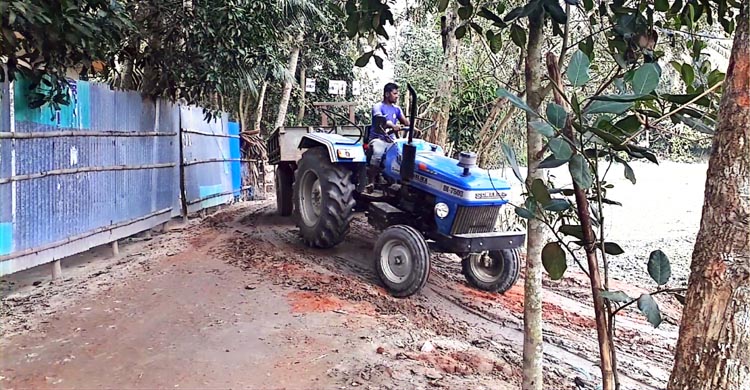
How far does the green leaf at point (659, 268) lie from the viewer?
1.53 metres

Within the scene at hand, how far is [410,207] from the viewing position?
5.79 metres

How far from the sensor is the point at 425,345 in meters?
4.03

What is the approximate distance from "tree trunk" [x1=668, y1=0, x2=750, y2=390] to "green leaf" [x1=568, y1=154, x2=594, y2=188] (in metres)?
0.26

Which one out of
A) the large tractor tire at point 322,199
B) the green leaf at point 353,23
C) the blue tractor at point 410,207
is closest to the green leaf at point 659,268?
the green leaf at point 353,23

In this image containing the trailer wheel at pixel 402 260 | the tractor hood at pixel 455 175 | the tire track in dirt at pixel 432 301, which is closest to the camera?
the tire track in dirt at pixel 432 301

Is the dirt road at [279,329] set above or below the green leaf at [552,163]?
below

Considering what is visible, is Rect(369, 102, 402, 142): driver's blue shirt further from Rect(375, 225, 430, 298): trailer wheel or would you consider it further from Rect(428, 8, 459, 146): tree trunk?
Rect(428, 8, 459, 146): tree trunk

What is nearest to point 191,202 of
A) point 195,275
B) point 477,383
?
point 195,275

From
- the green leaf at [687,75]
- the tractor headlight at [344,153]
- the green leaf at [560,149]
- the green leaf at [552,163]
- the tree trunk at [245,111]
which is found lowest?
the tractor headlight at [344,153]

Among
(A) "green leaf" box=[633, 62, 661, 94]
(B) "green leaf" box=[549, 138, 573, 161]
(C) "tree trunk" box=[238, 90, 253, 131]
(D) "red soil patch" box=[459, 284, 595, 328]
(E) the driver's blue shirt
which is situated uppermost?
(C) "tree trunk" box=[238, 90, 253, 131]

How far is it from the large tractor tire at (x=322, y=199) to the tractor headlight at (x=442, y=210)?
4.12 feet

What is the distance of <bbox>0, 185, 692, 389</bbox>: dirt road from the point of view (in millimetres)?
3467

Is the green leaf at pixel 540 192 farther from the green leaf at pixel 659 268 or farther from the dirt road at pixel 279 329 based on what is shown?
the dirt road at pixel 279 329

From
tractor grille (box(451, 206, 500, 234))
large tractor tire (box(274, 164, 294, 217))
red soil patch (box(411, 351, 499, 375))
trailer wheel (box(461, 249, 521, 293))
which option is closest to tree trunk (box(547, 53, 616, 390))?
red soil patch (box(411, 351, 499, 375))
